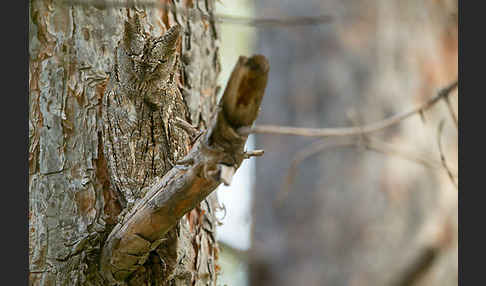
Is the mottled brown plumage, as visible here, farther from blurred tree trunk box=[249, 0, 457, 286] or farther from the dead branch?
blurred tree trunk box=[249, 0, 457, 286]

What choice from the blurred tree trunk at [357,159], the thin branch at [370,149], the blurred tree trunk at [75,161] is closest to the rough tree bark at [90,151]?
the blurred tree trunk at [75,161]

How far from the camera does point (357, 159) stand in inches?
150

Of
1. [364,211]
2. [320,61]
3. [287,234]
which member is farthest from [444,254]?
[320,61]

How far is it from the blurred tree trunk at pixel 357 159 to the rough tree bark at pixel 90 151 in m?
2.26

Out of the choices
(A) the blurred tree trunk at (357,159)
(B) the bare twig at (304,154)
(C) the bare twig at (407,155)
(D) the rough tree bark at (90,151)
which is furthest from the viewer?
(A) the blurred tree trunk at (357,159)

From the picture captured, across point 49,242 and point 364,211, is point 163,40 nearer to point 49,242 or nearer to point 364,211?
point 49,242

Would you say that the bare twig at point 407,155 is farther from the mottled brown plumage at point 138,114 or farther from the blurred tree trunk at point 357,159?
the mottled brown plumage at point 138,114

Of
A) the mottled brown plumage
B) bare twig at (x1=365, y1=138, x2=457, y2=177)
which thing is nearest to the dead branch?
the mottled brown plumage

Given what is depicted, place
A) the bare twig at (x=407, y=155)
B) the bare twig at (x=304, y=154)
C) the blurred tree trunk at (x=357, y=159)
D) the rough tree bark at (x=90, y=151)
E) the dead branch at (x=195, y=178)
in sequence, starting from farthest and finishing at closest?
1. the blurred tree trunk at (x=357, y=159)
2. the bare twig at (x=304, y=154)
3. the bare twig at (x=407, y=155)
4. the rough tree bark at (x=90, y=151)
5. the dead branch at (x=195, y=178)

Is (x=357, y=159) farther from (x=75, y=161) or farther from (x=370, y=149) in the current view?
(x=75, y=161)

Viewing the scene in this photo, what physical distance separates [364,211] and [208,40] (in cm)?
223

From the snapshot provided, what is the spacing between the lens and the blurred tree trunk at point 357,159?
3.69m

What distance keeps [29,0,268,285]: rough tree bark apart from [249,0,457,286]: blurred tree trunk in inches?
89.1

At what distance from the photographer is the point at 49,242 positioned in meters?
1.50
